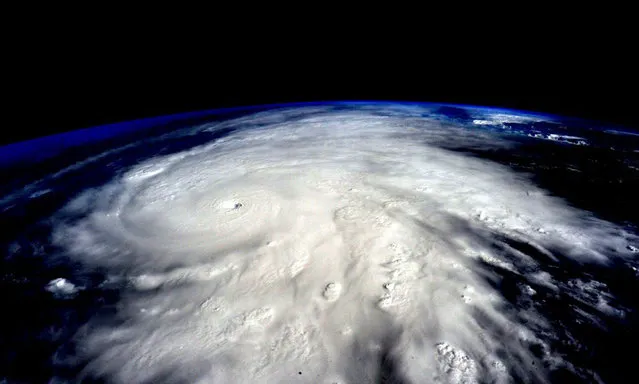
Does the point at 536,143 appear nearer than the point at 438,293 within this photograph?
No

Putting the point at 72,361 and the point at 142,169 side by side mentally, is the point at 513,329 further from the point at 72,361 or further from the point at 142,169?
the point at 142,169

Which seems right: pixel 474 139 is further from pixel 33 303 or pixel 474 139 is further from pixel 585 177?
pixel 33 303

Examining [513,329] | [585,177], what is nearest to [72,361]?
[513,329]

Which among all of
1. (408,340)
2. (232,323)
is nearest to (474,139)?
(408,340)

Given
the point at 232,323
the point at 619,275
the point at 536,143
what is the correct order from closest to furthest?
the point at 232,323 → the point at 619,275 → the point at 536,143

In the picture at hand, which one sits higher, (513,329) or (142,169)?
(142,169)

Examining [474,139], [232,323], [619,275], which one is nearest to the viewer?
[232,323]

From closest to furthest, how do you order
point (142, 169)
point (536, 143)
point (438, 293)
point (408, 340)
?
point (408, 340) → point (438, 293) → point (142, 169) → point (536, 143)
